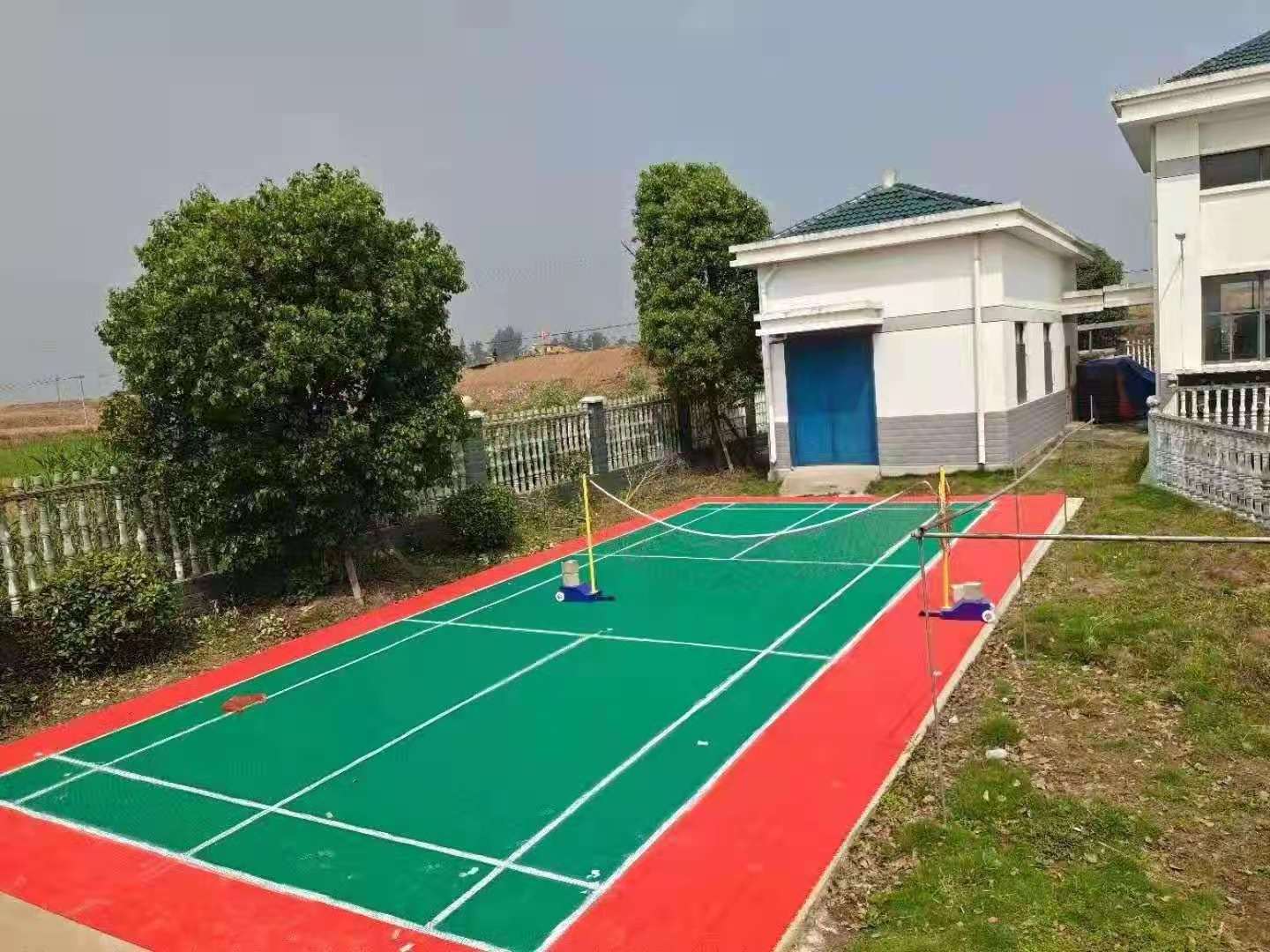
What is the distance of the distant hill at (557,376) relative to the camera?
3378 cm

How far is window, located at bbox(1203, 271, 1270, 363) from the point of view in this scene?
15938 millimetres

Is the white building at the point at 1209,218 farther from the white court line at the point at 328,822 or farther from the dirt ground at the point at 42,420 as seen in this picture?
the dirt ground at the point at 42,420

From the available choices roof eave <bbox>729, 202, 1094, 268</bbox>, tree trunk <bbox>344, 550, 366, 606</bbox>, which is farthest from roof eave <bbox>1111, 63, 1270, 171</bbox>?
tree trunk <bbox>344, 550, 366, 606</bbox>

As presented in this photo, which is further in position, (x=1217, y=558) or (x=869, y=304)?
(x=869, y=304)

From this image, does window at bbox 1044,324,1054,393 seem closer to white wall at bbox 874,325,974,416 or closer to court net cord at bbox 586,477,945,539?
white wall at bbox 874,325,974,416

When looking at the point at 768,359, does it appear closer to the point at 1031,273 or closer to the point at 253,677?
the point at 1031,273

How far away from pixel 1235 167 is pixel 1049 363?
4.93 m

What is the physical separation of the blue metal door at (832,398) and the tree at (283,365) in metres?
8.28

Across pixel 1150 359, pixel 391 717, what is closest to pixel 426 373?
pixel 391 717

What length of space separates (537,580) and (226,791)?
5.94m

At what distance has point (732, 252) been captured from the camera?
1766 cm

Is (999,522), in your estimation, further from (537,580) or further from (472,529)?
(472,529)

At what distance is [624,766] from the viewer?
605 cm

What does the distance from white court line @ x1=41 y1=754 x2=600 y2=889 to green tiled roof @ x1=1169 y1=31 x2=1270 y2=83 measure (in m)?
16.7
